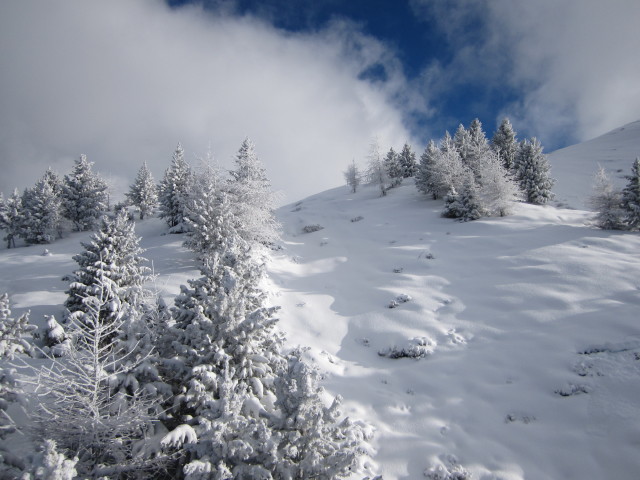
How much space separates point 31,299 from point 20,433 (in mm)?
12554

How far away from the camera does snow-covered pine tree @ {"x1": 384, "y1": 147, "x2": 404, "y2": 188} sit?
2007 inches

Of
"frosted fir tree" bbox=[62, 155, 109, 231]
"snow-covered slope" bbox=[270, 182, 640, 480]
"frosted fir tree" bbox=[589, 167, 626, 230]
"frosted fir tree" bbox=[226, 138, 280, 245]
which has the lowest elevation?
"snow-covered slope" bbox=[270, 182, 640, 480]

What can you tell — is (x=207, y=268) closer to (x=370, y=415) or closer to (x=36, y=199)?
(x=370, y=415)

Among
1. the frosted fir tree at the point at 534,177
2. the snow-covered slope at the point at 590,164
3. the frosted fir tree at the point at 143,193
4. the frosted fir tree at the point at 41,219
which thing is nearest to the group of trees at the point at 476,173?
the frosted fir tree at the point at 534,177

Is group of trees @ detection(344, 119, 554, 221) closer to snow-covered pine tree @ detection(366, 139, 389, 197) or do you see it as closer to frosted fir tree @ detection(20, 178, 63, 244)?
snow-covered pine tree @ detection(366, 139, 389, 197)

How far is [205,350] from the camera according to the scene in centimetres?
814

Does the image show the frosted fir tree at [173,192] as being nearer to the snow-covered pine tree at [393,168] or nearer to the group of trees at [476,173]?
the group of trees at [476,173]

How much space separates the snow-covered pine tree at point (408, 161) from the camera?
58469 mm

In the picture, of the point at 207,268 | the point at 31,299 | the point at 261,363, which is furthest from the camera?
the point at 31,299

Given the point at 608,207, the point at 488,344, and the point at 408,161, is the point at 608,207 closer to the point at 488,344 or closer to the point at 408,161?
the point at 488,344

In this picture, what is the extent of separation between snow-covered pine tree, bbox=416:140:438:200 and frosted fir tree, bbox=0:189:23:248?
53.4 m

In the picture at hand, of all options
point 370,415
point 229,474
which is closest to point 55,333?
point 229,474

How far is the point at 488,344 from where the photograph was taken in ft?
41.8

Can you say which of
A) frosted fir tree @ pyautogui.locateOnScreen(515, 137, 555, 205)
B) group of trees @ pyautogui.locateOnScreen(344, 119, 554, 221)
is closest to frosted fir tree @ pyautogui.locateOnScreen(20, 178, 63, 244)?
group of trees @ pyautogui.locateOnScreen(344, 119, 554, 221)
